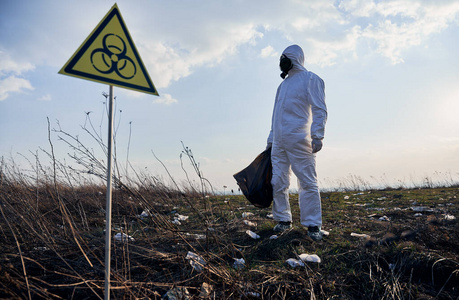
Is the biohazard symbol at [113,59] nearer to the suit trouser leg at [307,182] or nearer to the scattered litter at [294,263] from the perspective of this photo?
the scattered litter at [294,263]

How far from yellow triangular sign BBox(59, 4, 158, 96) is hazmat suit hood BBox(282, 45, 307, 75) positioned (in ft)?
8.16

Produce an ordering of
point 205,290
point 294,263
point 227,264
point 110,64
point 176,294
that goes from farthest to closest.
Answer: point 294,263 < point 227,264 < point 205,290 < point 176,294 < point 110,64

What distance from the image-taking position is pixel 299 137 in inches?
133

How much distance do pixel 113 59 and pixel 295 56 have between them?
2.66 m

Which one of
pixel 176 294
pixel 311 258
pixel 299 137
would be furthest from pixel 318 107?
pixel 176 294

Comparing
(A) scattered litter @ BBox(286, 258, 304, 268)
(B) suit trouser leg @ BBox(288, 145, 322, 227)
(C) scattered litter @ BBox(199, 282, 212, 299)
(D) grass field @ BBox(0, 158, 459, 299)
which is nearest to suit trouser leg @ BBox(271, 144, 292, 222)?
(B) suit trouser leg @ BBox(288, 145, 322, 227)

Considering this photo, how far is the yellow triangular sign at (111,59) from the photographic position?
1441 mm

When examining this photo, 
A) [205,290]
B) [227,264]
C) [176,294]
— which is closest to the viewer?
[176,294]

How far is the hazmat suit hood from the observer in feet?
12.0

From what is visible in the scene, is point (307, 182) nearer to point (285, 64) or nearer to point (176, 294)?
point (285, 64)

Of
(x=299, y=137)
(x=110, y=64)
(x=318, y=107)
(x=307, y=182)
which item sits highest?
(x=318, y=107)

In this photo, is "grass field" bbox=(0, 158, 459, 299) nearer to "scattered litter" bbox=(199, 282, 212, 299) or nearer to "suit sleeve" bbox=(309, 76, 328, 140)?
"scattered litter" bbox=(199, 282, 212, 299)

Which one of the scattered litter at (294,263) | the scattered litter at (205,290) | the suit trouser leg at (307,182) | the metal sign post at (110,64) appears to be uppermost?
the metal sign post at (110,64)

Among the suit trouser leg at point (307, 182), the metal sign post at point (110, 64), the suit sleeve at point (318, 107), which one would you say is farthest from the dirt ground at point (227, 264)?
the suit sleeve at point (318, 107)
